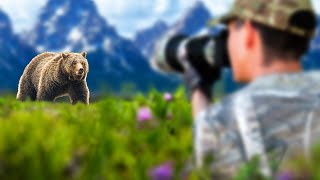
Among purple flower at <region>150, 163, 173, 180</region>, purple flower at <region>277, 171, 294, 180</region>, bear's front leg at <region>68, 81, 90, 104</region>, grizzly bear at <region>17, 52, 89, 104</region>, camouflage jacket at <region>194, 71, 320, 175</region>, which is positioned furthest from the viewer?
grizzly bear at <region>17, 52, 89, 104</region>

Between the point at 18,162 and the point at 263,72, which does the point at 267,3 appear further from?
the point at 18,162

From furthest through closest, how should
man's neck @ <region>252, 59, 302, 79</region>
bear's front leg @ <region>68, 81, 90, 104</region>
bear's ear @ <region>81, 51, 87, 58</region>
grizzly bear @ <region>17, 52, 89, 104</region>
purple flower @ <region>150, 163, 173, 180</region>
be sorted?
bear's ear @ <region>81, 51, 87, 58</region>, grizzly bear @ <region>17, 52, 89, 104</region>, bear's front leg @ <region>68, 81, 90, 104</region>, man's neck @ <region>252, 59, 302, 79</region>, purple flower @ <region>150, 163, 173, 180</region>

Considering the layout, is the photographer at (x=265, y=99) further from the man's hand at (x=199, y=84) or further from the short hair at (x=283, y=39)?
the man's hand at (x=199, y=84)

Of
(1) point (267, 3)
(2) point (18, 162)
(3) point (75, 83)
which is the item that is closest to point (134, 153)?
(2) point (18, 162)

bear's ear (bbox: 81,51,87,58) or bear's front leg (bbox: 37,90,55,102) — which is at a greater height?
bear's ear (bbox: 81,51,87,58)

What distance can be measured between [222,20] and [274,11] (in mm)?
323

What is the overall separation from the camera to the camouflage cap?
13.5 inches

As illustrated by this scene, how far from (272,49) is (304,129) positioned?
42 centimetres

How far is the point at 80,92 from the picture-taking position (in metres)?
14.3

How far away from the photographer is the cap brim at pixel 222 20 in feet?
10.7

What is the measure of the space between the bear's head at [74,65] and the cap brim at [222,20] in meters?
11.0

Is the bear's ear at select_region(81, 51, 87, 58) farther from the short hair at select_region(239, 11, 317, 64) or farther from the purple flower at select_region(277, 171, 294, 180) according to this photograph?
the purple flower at select_region(277, 171, 294, 180)

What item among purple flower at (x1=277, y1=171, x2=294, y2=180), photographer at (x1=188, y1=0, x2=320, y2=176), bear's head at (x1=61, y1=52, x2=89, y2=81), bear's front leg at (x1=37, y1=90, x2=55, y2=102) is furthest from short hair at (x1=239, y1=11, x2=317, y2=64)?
bear's front leg at (x1=37, y1=90, x2=55, y2=102)

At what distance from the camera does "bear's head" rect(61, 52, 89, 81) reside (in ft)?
47.1
